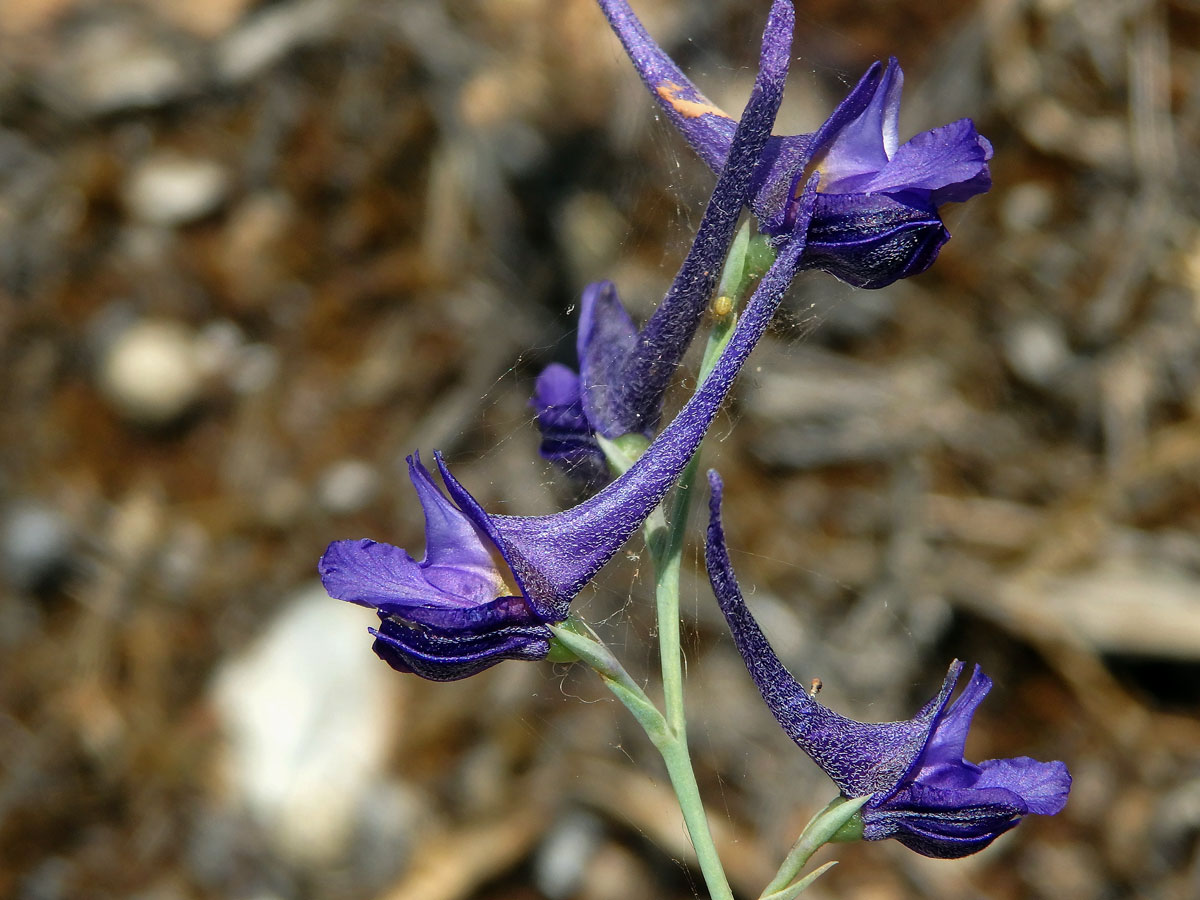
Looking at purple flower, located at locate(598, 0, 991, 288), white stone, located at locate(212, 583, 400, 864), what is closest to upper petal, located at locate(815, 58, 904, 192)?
purple flower, located at locate(598, 0, 991, 288)

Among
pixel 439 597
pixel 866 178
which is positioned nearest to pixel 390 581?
pixel 439 597

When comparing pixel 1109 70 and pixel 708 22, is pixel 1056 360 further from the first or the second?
pixel 708 22

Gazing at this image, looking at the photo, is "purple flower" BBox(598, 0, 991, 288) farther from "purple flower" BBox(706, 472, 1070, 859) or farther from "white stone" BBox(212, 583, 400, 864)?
"white stone" BBox(212, 583, 400, 864)

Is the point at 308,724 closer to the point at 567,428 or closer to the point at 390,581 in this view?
the point at 567,428

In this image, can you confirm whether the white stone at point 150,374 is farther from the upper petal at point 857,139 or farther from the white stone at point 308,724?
the upper petal at point 857,139

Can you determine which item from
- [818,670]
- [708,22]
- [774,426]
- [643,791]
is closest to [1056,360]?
[774,426]

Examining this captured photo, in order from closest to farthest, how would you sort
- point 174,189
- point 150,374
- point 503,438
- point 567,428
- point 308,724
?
point 567,428, point 503,438, point 308,724, point 150,374, point 174,189
